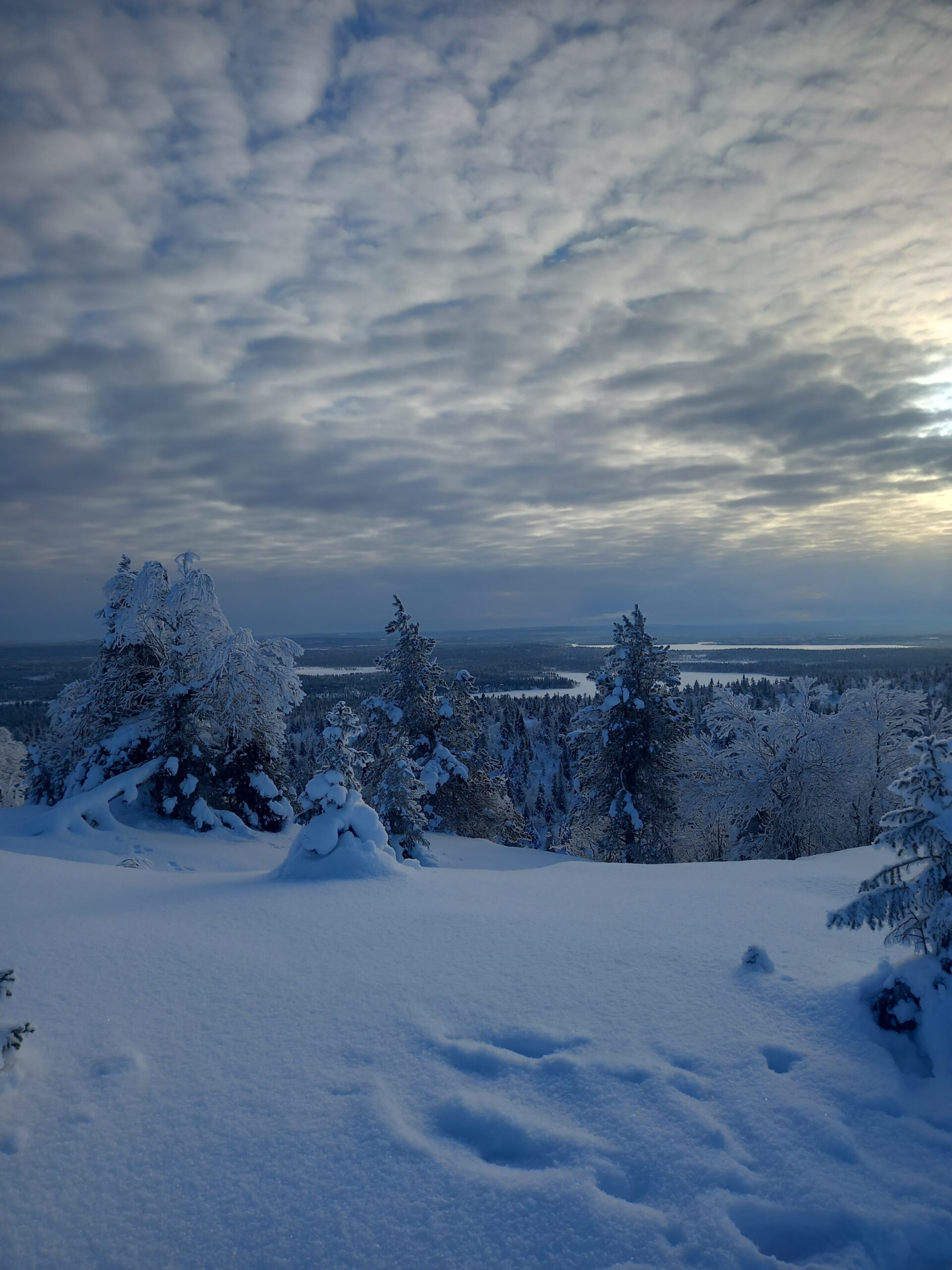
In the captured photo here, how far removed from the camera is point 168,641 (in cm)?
2039

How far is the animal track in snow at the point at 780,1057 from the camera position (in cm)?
434

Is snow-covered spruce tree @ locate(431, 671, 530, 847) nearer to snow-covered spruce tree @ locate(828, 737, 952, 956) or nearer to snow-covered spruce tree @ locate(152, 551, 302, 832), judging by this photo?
snow-covered spruce tree @ locate(152, 551, 302, 832)

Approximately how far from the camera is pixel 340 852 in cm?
923

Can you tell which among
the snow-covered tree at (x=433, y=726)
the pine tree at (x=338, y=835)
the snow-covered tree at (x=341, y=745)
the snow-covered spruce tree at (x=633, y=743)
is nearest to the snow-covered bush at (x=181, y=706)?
the snow-covered tree at (x=341, y=745)

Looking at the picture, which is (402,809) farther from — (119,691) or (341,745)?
(119,691)

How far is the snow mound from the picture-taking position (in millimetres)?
9055

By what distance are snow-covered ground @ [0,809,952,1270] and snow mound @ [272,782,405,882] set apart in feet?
6.80

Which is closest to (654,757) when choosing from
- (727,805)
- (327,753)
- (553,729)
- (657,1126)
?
(727,805)

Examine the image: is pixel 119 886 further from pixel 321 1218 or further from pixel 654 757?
pixel 654 757

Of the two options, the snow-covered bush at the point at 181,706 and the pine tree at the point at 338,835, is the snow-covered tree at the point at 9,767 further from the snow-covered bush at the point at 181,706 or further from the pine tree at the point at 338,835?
the pine tree at the point at 338,835

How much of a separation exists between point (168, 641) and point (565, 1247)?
2042 centimetres

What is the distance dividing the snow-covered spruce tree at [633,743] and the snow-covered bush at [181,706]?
35.9ft

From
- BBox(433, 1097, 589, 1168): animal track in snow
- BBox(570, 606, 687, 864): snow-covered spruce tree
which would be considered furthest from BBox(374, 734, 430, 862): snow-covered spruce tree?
BBox(433, 1097, 589, 1168): animal track in snow

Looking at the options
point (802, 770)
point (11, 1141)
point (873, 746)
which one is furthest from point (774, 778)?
point (11, 1141)
